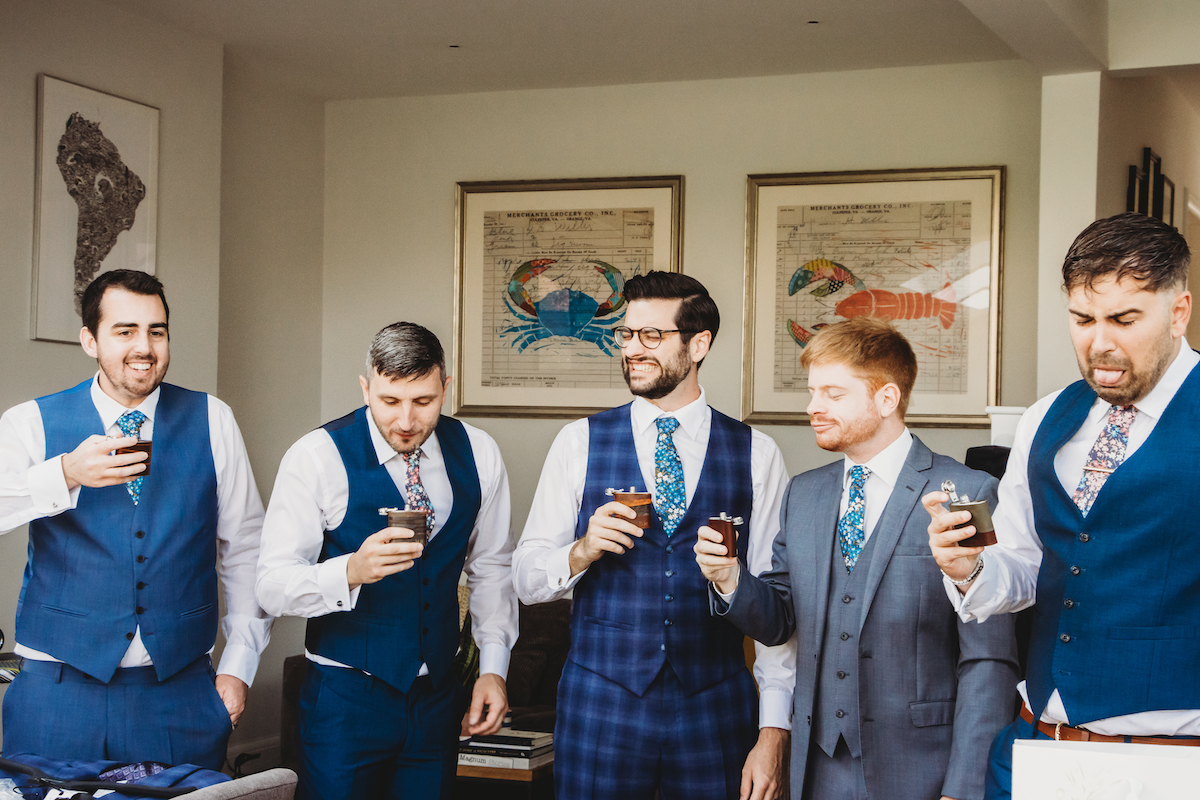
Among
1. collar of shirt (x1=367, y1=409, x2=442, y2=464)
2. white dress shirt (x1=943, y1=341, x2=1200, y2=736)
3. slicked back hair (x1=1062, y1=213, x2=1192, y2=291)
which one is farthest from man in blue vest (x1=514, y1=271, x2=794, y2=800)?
slicked back hair (x1=1062, y1=213, x2=1192, y2=291)

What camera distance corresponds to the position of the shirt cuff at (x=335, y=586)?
8.08 feet

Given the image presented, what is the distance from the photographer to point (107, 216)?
4266 millimetres

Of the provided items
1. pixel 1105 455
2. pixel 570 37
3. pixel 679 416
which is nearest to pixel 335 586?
pixel 679 416

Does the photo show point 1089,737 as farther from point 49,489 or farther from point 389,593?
point 49,489

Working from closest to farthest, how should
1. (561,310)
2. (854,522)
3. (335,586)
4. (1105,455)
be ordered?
(1105,455) → (854,522) → (335,586) → (561,310)

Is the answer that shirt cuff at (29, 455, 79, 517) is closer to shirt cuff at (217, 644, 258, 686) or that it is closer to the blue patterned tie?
shirt cuff at (217, 644, 258, 686)

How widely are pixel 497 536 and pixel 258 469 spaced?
286 cm

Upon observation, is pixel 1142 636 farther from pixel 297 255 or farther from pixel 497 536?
pixel 297 255

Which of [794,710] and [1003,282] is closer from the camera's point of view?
[794,710]

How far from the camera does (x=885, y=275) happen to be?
503cm

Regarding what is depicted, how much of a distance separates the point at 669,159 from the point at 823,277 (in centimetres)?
92

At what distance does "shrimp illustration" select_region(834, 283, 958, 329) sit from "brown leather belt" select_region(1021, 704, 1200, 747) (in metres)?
3.15

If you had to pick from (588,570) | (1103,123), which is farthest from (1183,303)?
(1103,123)

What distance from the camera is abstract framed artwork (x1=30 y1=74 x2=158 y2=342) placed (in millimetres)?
4023
